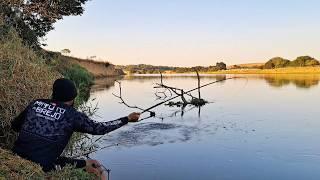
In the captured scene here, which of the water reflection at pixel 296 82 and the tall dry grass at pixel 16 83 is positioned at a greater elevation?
the tall dry grass at pixel 16 83

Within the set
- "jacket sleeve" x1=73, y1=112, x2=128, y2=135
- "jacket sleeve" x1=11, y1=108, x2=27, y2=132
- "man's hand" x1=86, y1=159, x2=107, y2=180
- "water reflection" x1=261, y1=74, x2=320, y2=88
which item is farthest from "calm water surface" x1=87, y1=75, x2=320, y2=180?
"water reflection" x1=261, y1=74, x2=320, y2=88

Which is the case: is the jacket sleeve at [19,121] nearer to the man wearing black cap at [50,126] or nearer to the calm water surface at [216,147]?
the man wearing black cap at [50,126]

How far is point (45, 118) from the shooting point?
232 inches

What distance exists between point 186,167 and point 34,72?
4.38m

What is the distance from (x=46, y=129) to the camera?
19.3 feet

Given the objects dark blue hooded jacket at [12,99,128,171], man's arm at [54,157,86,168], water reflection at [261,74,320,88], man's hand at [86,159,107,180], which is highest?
dark blue hooded jacket at [12,99,128,171]

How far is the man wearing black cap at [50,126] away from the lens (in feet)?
19.3

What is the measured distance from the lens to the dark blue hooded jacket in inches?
232

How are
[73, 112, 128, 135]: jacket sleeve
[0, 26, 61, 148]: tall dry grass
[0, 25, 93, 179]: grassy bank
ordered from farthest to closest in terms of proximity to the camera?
[0, 26, 61, 148]: tall dry grass < [0, 25, 93, 179]: grassy bank < [73, 112, 128, 135]: jacket sleeve

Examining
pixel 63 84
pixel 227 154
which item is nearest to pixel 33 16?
pixel 227 154

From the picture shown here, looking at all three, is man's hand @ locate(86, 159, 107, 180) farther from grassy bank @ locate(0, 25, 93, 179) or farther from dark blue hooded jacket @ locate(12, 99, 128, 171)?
dark blue hooded jacket @ locate(12, 99, 128, 171)

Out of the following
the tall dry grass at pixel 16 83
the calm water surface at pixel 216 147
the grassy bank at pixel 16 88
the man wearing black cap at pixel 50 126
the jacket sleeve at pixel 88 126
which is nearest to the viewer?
the man wearing black cap at pixel 50 126

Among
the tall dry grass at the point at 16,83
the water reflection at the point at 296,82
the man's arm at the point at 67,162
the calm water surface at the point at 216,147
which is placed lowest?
the water reflection at the point at 296,82

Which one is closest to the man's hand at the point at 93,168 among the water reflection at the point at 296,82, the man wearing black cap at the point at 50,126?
the man wearing black cap at the point at 50,126
